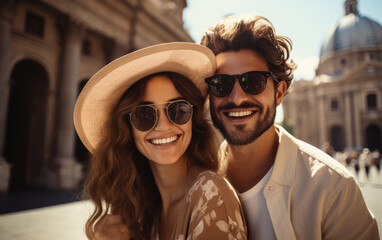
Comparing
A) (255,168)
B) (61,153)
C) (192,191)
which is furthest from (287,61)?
(61,153)

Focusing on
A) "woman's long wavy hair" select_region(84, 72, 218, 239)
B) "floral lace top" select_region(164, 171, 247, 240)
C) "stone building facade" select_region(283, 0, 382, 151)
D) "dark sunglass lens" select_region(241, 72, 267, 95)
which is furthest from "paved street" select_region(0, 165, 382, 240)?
"stone building facade" select_region(283, 0, 382, 151)

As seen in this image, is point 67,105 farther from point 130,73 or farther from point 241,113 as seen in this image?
point 241,113

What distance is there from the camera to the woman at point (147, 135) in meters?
1.94

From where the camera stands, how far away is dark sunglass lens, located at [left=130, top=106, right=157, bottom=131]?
1953mm

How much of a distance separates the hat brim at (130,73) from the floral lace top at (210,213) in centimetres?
90

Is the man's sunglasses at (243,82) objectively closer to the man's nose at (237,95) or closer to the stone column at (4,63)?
the man's nose at (237,95)

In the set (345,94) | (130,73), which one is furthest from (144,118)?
(345,94)

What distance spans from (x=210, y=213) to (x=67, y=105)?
40.0ft

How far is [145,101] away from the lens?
6.59 feet

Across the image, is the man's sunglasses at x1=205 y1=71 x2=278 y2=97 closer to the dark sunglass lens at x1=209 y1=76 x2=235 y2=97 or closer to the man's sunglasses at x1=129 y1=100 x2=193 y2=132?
the dark sunglass lens at x1=209 y1=76 x2=235 y2=97

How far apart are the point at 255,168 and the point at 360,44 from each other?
6048 centimetres

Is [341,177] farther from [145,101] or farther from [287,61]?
[145,101]

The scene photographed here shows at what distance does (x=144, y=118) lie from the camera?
1.96 m

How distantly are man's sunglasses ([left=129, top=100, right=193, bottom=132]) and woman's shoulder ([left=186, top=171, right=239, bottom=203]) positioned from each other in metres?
0.51
